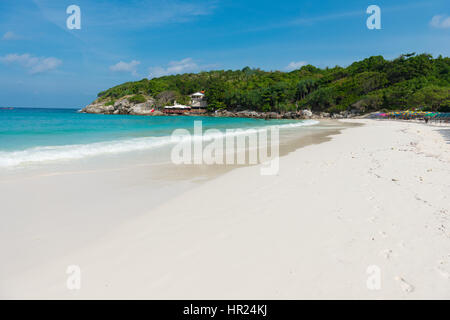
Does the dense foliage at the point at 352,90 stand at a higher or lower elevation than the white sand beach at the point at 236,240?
higher

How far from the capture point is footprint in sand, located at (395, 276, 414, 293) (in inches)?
86.9

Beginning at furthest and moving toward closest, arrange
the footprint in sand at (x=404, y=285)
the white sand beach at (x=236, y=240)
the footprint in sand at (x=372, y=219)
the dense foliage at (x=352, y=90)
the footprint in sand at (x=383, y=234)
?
1. the dense foliage at (x=352, y=90)
2. the footprint in sand at (x=372, y=219)
3. the footprint in sand at (x=383, y=234)
4. the white sand beach at (x=236, y=240)
5. the footprint in sand at (x=404, y=285)

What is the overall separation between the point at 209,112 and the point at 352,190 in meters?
90.7

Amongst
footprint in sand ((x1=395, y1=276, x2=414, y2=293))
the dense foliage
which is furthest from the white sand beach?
the dense foliage

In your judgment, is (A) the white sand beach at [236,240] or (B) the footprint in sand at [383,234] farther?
(B) the footprint in sand at [383,234]

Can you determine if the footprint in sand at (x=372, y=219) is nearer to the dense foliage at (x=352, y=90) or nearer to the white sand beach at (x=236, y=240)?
the white sand beach at (x=236, y=240)

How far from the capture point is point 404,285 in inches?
89.1

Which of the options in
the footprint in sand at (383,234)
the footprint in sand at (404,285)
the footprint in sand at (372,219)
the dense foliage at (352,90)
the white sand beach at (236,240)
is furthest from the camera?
the dense foliage at (352,90)

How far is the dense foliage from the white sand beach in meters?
51.7

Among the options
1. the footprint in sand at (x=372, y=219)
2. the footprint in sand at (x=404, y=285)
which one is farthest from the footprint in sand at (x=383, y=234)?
the footprint in sand at (x=404, y=285)

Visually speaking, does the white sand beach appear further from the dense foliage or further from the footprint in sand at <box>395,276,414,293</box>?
the dense foliage

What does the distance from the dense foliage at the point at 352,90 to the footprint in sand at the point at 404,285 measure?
53.5 meters

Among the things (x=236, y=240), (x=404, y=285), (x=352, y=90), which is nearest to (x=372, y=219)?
(x=404, y=285)

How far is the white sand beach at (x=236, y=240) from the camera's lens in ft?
7.61
